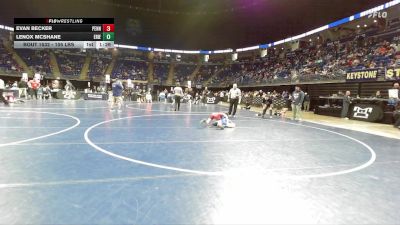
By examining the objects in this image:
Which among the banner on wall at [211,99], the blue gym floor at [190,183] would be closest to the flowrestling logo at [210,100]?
the banner on wall at [211,99]

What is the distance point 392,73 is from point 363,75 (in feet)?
6.01

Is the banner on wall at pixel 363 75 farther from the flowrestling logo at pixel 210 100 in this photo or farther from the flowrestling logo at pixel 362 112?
the flowrestling logo at pixel 210 100

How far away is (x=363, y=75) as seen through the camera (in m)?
20.0

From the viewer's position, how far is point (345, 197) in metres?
3.55

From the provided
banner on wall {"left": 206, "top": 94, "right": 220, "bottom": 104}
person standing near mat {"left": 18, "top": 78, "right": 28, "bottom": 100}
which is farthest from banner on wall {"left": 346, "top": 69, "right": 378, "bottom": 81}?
person standing near mat {"left": 18, "top": 78, "right": 28, "bottom": 100}

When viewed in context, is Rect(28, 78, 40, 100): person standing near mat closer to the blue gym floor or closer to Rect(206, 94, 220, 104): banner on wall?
Rect(206, 94, 220, 104): banner on wall

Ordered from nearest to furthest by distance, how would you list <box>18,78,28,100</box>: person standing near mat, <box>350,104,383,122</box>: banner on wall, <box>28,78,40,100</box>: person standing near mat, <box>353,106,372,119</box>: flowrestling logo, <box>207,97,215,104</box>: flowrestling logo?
<box>350,104,383,122</box>: banner on wall < <box>353,106,372,119</box>: flowrestling logo < <box>18,78,28,100</box>: person standing near mat < <box>28,78,40,100</box>: person standing near mat < <box>207,97,215,104</box>: flowrestling logo

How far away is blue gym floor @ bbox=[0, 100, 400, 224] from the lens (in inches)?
114

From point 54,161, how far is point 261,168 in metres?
3.73
